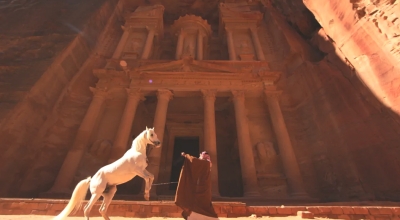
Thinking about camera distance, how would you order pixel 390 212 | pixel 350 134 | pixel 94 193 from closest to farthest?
1. pixel 94 193
2. pixel 390 212
3. pixel 350 134

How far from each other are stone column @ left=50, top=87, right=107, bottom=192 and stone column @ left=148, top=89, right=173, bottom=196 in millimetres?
3187

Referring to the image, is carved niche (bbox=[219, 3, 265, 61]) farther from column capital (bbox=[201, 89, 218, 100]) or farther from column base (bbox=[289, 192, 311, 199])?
column base (bbox=[289, 192, 311, 199])

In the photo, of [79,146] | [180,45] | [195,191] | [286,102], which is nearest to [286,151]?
[286,102]

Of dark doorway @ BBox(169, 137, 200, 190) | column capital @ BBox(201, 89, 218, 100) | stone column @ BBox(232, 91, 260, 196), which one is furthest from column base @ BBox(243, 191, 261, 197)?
dark doorway @ BBox(169, 137, 200, 190)

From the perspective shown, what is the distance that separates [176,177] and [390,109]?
11.0 m

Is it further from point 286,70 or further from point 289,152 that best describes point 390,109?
→ point 286,70

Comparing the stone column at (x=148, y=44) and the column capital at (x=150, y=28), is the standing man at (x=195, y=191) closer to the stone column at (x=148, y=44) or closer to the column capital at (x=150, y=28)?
the stone column at (x=148, y=44)

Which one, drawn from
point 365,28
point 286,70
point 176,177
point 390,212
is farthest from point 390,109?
point 176,177

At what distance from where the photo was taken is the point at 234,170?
1409cm

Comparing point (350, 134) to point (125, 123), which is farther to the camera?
point (125, 123)

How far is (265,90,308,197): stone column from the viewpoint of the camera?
397 inches

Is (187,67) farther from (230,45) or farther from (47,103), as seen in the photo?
(47,103)

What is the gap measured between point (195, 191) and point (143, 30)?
17.6 m

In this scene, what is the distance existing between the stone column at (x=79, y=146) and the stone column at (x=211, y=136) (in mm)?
5753
